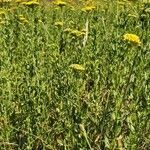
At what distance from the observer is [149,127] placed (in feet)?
10.8

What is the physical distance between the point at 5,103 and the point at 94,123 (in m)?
0.67

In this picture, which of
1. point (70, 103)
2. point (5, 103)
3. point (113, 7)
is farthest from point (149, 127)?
point (113, 7)

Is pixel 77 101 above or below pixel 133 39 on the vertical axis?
below

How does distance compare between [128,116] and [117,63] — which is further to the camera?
[117,63]

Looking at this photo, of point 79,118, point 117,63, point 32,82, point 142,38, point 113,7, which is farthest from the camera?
point 113,7

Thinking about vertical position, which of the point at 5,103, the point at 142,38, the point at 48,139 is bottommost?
the point at 48,139

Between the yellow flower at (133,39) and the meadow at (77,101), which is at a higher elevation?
the yellow flower at (133,39)

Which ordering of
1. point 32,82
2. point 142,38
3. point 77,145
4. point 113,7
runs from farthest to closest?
point 113,7
point 142,38
point 32,82
point 77,145

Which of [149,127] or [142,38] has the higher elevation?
[142,38]

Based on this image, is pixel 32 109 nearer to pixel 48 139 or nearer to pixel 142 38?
pixel 48 139

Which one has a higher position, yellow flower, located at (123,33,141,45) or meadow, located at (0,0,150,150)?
yellow flower, located at (123,33,141,45)

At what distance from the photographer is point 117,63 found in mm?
3922

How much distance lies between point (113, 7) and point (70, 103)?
4766 mm

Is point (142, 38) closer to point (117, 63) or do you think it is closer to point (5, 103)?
point (117, 63)
